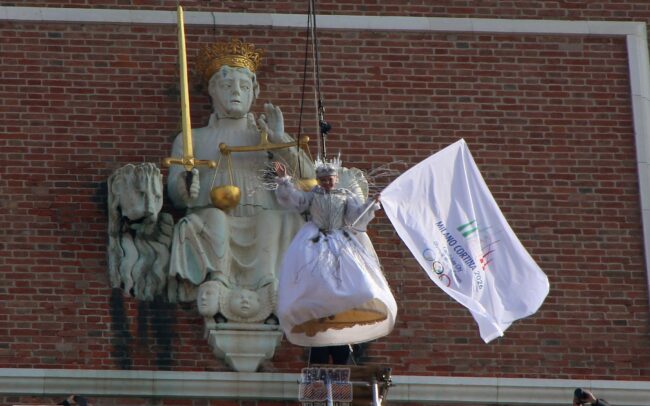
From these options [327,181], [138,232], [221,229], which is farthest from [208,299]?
[327,181]

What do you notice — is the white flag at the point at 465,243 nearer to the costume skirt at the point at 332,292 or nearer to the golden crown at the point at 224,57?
the costume skirt at the point at 332,292

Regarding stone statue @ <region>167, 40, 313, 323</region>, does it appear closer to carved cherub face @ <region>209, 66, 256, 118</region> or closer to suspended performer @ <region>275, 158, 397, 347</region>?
carved cherub face @ <region>209, 66, 256, 118</region>

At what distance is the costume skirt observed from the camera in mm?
22656

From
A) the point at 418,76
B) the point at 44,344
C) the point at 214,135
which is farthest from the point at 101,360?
the point at 418,76

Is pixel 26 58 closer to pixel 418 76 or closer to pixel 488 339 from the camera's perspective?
pixel 418 76

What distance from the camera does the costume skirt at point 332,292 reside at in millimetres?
22656

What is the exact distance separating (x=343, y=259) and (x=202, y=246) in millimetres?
2533

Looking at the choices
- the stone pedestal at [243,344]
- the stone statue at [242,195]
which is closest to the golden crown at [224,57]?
the stone statue at [242,195]

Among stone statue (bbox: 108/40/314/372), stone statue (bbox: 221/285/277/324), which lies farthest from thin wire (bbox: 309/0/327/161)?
stone statue (bbox: 221/285/277/324)

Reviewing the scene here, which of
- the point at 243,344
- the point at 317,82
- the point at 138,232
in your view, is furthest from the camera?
the point at 317,82

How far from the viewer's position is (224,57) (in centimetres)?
2567

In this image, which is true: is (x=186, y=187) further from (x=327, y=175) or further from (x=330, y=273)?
(x=330, y=273)

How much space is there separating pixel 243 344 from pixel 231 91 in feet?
7.26

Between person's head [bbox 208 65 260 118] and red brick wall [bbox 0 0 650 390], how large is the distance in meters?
0.26
